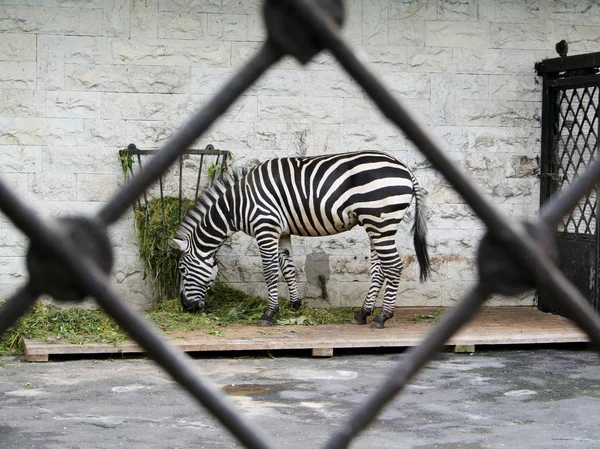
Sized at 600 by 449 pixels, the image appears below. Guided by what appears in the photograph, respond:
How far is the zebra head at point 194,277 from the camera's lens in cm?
866

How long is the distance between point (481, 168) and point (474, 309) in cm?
895

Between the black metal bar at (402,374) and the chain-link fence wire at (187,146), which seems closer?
the chain-link fence wire at (187,146)

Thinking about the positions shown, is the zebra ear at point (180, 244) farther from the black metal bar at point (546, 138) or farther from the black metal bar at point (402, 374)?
the black metal bar at point (402, 374)

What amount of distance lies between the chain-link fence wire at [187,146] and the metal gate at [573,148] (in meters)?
8.16

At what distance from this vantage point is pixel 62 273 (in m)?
0.73

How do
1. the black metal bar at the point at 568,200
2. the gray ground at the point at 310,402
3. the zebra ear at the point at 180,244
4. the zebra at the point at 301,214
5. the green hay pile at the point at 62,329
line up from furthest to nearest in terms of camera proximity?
the zebra ear at the point at 180,244 → the zebra at the point at 301,214 → the green hay pile at the point at 62,329 → the gray ground at the point at 310,402 → the black metal bar at the point at 568,200

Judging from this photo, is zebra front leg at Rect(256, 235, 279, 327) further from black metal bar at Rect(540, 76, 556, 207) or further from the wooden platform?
black metal bar at Rect(540, 76, 556, 207)

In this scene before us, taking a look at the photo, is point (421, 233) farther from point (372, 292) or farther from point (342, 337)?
point (342, 337)

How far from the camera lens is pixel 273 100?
9.29 meters

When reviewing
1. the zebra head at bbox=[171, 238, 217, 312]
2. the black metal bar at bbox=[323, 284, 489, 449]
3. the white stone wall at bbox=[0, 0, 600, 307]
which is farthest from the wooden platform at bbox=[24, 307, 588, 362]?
the black metal bar at bbox=[323, 284, 489, 449]

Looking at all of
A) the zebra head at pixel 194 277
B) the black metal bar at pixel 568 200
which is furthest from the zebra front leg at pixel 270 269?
the black metal bar at pixel 568 200

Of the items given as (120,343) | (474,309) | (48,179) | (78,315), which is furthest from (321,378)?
(474,309)

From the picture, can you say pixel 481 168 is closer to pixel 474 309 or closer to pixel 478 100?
pixel 478 100

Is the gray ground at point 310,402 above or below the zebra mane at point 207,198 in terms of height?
below
